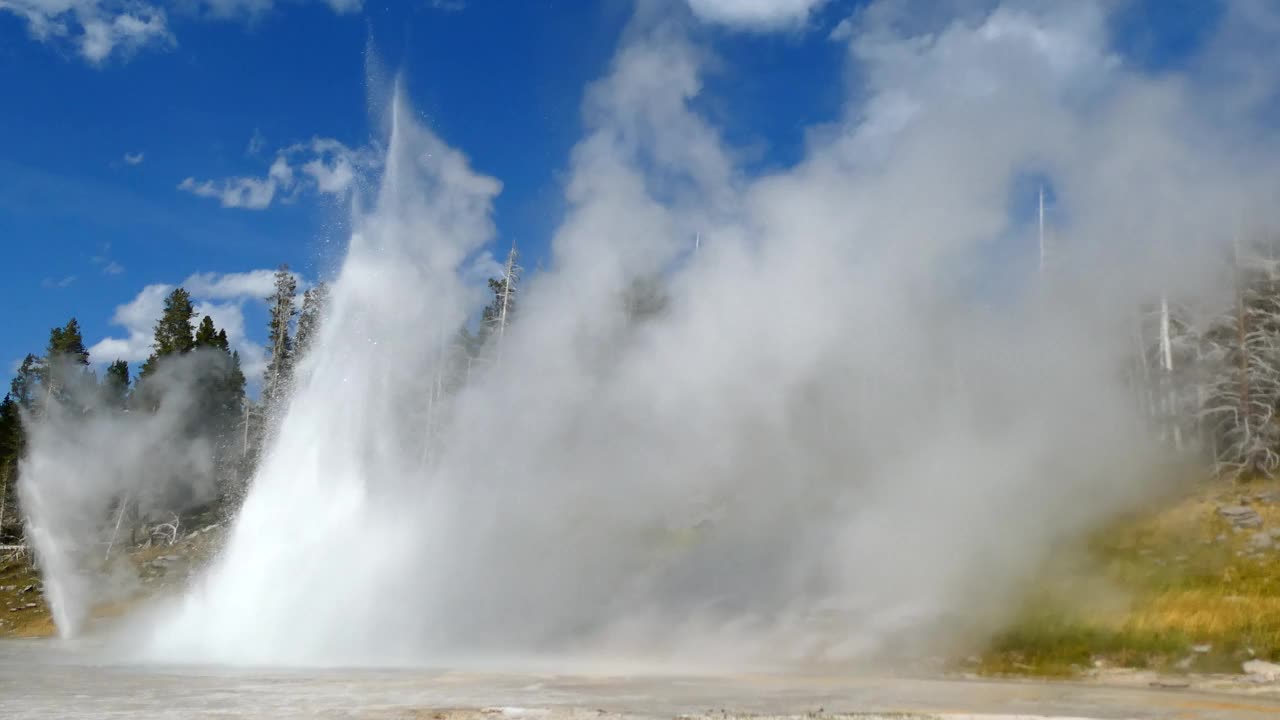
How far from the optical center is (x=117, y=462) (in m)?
50.4

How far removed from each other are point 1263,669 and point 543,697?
13501 millimetres

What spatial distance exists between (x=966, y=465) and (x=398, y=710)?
17.7m

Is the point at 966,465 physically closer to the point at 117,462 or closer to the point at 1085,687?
the point at 1085,687

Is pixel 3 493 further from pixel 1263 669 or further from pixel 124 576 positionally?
pixel 1263 669

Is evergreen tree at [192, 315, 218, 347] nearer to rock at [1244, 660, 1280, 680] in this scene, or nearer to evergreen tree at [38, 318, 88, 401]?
evergreen tree at [38, 318, 88, 401]

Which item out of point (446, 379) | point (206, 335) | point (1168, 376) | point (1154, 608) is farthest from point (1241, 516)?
point (206, 335)

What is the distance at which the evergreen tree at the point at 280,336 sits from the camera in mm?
55362

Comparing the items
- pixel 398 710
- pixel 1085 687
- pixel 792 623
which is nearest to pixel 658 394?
pixel 792 623

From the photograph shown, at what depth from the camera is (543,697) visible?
15.4m

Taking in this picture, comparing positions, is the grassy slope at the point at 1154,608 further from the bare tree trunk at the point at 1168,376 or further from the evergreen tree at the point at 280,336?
the evergreen tree at the point at 280,336

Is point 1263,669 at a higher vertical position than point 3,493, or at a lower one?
lower

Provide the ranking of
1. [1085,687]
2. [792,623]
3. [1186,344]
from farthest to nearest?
[1186,344] < [792,623] < [1085,687]

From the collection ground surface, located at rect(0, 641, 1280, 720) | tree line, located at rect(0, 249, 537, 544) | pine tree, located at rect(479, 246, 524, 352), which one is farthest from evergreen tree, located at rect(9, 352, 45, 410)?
ground surface, located at rect(0, 641, 1280, 720)

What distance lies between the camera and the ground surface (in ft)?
44.2
